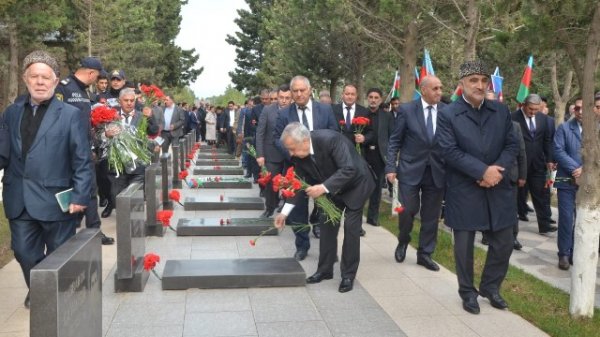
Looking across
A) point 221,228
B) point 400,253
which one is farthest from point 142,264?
point 400,253

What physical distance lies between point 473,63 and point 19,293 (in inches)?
176

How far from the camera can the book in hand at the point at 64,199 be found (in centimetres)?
441

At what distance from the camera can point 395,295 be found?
573 centimetres

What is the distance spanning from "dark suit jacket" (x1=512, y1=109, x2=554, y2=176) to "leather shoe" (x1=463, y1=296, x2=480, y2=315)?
3937mm

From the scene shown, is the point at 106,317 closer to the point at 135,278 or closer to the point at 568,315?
the point at 135,278

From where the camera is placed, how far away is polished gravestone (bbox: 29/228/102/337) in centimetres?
254

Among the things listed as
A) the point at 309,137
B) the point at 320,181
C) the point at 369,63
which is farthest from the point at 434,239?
the point at 369,63

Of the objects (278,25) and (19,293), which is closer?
(19,293)

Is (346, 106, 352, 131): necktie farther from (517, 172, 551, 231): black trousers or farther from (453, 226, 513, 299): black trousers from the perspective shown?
(453, 226, 513, 299): black trousers

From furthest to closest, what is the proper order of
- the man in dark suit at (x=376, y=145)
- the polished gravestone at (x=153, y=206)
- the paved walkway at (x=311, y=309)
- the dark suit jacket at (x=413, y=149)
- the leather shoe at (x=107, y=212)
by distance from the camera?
the leather shoe at (x=107, y=212) → the man in dark suit at (x=376, y=145) → the polished gravestone at (x=153, y=206) → the dark suit jacket at (x=413, y=149) → the paved walkway at (x=311, y=309)

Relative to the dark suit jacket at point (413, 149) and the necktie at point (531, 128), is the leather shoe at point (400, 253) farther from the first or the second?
the necktie at point (531, 128)

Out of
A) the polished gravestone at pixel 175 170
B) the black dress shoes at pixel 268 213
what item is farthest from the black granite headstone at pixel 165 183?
the polished gravestone at pixel 175 170

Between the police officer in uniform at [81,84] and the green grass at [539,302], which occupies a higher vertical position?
the police officer in uniform at [81,84]

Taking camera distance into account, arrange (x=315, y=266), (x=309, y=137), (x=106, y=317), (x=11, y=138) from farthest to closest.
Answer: (x=315, y=266) < (x=309, y=137) < (x=106, y=317) < (x=11, y=138)
